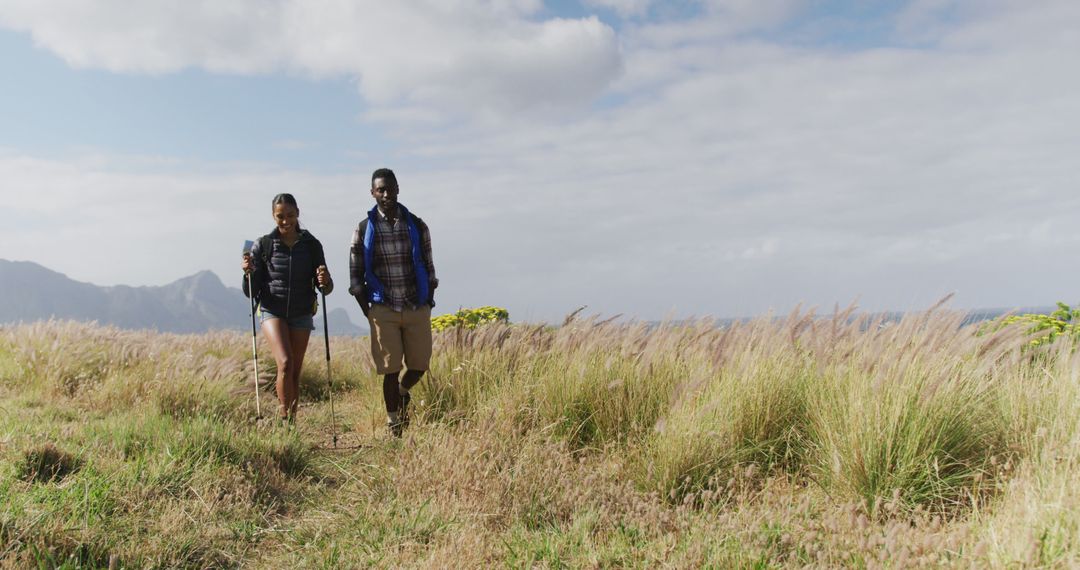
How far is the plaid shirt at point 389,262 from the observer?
5.95 metres

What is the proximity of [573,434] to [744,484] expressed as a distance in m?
1.53

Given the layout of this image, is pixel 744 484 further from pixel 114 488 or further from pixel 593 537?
pixel 114 488

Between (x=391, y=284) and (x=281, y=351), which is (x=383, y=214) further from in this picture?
(x=281, y=351)

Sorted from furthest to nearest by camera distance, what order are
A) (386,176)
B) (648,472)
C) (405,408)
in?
1. (405,408)
2. (386,176)
3. (648,472)

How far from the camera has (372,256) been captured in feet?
19.5

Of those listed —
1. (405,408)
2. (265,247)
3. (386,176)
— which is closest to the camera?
(386,176)

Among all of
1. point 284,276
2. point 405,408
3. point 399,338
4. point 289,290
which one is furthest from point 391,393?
point 284,276

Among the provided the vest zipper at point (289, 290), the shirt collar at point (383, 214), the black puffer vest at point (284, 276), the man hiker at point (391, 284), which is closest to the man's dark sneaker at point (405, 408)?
the man hiker at point (391, 284)

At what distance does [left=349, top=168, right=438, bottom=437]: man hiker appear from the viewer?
594 cm

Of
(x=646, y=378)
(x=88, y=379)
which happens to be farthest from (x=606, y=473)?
(x=88, y=379)

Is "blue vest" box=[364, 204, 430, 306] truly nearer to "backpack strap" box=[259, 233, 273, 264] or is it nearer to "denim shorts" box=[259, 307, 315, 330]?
"denim shorts" box=[259, 307, 315, 330]

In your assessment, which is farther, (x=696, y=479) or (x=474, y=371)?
(x=474, y=371)

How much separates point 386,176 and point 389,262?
77 cm

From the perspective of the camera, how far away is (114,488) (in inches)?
149
